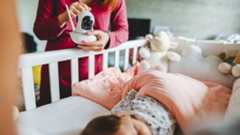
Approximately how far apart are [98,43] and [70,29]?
0.38 feet

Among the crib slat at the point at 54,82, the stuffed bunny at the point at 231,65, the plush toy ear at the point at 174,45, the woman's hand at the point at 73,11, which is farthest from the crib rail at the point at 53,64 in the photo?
the stuffed bunny at the point at 231,65

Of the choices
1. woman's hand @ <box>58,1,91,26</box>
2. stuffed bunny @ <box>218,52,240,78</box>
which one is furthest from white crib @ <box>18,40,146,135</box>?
stuffed bunny @ <box>218,52,240,78</box>

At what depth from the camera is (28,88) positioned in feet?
2.59

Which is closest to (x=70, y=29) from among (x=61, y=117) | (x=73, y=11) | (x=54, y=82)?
(x=73, y=11)

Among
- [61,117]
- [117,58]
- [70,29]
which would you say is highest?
[70,29]

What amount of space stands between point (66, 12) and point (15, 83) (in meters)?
0.79

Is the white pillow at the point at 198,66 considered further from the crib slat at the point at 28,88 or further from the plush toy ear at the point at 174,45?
the crib slat at the point at 28,88

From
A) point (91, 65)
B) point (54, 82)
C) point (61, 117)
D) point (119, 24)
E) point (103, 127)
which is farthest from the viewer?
point (119, 24)

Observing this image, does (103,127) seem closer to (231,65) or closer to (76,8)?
(76,8)

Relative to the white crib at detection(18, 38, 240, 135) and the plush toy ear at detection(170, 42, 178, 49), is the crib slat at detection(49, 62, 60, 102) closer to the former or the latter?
the white crib at detection(18, 38, 240, 135)

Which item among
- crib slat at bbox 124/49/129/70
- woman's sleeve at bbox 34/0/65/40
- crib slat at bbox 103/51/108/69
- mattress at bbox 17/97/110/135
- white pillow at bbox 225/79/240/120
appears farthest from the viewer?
crib slat at bbox 124/49/129/70

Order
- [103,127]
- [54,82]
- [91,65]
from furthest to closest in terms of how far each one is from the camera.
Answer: [91,65] → [54,82] → [103,127]

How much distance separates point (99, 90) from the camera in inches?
37.0

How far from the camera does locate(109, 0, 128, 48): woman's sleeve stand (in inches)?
41.8
